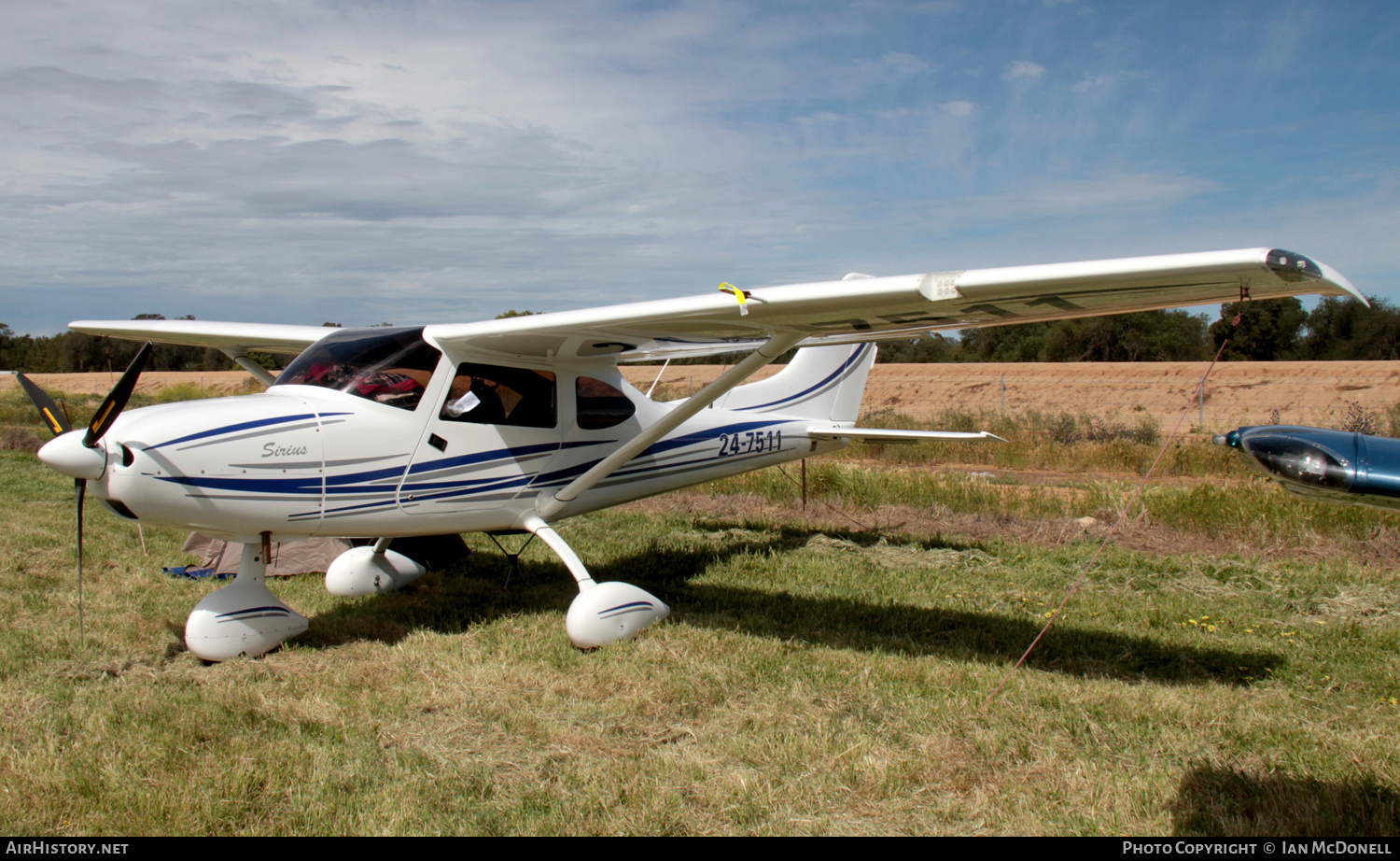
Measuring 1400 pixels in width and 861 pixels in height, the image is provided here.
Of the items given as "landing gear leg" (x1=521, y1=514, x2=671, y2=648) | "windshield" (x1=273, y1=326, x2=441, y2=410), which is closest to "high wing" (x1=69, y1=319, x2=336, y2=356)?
"windshield" (x1=273, y1=326, x2=441, y2=410)

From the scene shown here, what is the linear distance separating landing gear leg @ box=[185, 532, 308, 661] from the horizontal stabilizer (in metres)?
5.28

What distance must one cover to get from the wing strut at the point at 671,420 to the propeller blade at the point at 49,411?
2.99 metres

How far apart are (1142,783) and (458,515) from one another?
14.7 ft

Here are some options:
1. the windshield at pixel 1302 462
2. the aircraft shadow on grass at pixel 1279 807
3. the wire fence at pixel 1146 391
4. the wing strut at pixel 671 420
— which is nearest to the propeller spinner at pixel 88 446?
the wing strut at pixel 671 420

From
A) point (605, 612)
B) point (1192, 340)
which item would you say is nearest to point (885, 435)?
point (605, 612)

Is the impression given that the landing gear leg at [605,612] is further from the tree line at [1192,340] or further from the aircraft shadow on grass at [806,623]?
the tree line at [1192,340]

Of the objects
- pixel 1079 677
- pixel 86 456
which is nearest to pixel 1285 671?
pixel 1079 677

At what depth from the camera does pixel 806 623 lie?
20.0 ft

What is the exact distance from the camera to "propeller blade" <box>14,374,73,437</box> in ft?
15.8

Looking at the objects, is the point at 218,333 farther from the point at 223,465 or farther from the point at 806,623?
the point at 806,623

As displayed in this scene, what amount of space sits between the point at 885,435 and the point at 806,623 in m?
2.83

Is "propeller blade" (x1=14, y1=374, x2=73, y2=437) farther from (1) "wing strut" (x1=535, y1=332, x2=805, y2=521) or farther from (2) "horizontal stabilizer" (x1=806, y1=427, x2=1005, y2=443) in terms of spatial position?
(2) "horizontal stabilizer" (x1=806, y1=427, x2=1005, y2=443)

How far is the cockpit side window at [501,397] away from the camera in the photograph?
598 centimetres
